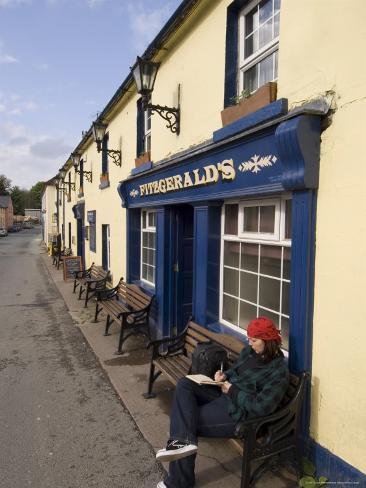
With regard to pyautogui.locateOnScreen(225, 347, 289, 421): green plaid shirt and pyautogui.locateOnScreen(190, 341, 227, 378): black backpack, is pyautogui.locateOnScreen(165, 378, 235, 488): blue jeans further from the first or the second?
pyautogui.locateOnScreen(190, 341, 227, 378): black backpack

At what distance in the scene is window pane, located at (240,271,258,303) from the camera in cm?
457

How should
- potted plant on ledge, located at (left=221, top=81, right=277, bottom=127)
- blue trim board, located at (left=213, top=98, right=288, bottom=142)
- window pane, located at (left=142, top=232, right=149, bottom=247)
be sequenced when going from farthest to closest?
window pane, located at (left=142, top=232, right=149, bottom=247), potted plant on ledge, located at (left=221, top=81, right=277, bottom=127), blue trim board, located at (left=213, top=98, right=288, bottom=142)

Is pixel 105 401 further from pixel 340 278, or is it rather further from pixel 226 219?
pixel 340 278

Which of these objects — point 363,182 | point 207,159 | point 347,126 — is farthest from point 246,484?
point 207,159

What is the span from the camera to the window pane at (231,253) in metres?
4.91

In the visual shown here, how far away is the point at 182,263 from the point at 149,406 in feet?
8.76

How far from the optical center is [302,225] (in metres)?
3.34

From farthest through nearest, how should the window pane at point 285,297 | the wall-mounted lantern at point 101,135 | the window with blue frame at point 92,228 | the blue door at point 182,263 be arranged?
1. the window with blue frame at point 92,228
2. the wall-mounted lantern at point 101,135
3. the blue door at point 182,263
4. the window pane at point 285,297

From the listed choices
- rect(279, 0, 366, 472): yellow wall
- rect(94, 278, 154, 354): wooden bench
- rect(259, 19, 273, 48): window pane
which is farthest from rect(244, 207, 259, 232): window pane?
rect(94, 278, 154, 354): wooden bench

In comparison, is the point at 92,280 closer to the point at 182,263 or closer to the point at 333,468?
the point at 182,263

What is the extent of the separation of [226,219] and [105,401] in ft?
9.09

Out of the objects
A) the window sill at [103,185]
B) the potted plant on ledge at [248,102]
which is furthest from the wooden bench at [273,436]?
the window sill at [103,185]

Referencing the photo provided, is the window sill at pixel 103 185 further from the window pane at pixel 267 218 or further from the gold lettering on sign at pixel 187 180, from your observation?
the window pane at pixel 267 218

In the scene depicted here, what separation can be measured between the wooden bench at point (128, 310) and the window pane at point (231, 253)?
2.19m
